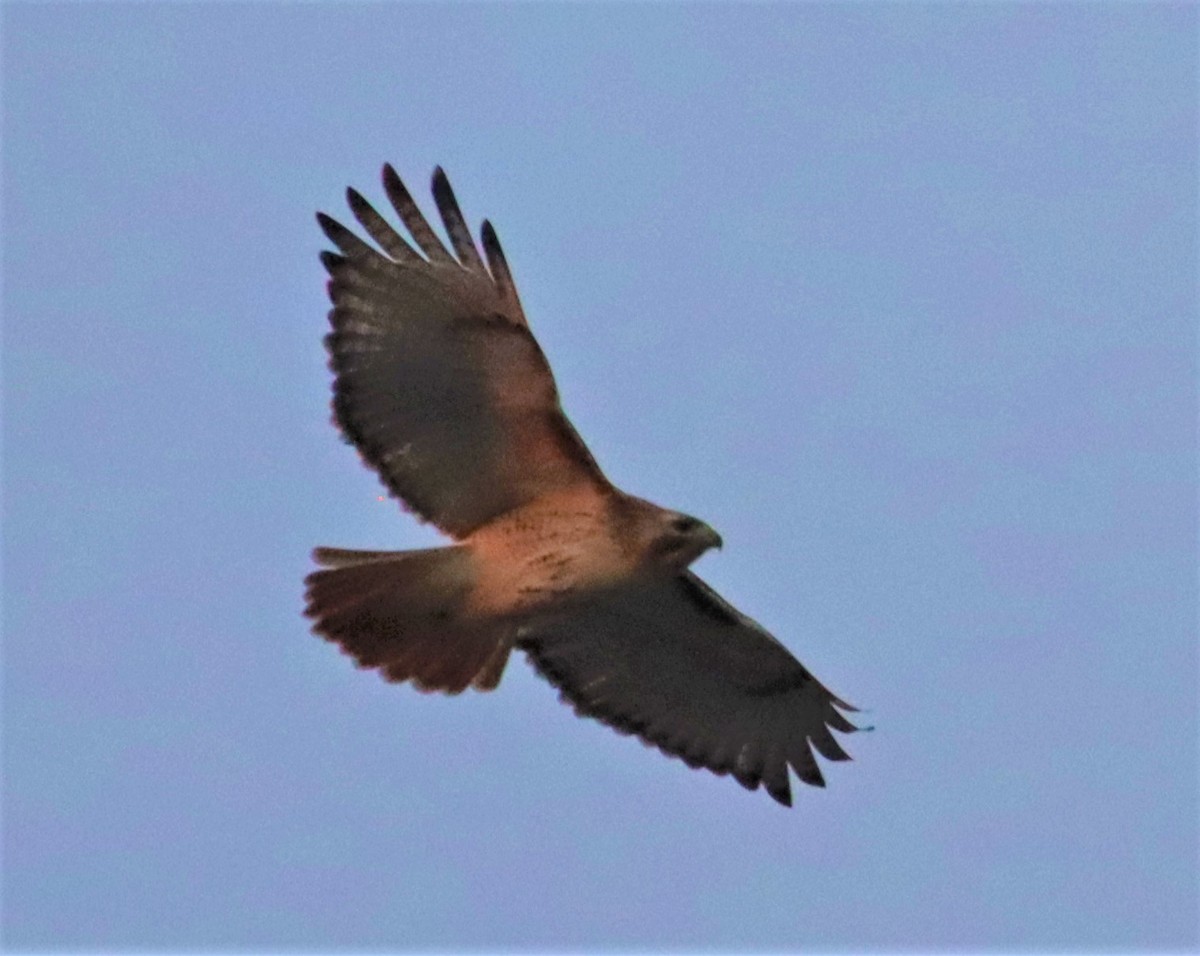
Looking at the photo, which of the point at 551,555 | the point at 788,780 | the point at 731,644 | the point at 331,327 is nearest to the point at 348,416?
the point at 331,327

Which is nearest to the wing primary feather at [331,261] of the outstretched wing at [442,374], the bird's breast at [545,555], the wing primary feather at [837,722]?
the outstretched wing at [442,374]

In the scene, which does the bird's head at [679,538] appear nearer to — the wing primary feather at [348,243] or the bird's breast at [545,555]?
the bird's breast at [545,555]

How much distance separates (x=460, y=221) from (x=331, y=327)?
0.96 metres

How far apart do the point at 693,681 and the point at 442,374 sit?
2767 millimetres

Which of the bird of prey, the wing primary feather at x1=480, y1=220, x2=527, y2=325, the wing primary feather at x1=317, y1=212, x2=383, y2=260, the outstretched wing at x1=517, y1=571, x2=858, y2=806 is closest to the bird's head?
the bird of prey

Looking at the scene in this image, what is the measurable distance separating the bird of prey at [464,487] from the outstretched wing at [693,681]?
0.04m

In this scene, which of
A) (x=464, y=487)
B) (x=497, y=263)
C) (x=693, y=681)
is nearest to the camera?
(x=497, y=263)

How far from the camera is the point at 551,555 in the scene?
43.8 ft

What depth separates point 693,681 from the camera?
1478 cm

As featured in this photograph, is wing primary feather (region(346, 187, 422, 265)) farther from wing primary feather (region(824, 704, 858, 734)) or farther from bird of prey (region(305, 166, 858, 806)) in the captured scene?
wing primary feather (region(824, 704, 858, 734))

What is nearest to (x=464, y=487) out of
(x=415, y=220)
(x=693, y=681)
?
(x=415, y=220)

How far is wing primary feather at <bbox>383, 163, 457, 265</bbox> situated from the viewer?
12914 millimetres

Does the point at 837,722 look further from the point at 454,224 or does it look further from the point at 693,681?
the point at 454,224

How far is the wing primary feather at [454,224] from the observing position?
12.8m
